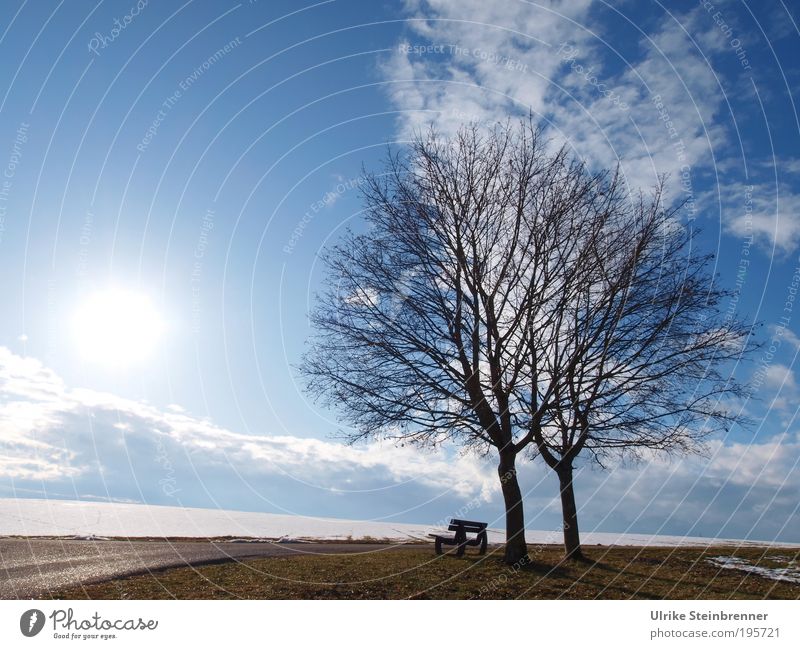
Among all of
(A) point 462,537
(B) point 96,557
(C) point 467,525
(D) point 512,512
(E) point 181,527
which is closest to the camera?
(B) point 96,557

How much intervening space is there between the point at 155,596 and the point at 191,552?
22.8 feet

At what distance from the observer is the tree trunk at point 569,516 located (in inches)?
736

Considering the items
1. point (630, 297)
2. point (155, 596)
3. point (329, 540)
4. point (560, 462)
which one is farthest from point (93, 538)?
point (630, 297)

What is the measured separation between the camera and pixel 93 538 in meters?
19.6

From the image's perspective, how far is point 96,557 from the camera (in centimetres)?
1477

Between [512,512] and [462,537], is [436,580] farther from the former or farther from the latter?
[462,537]

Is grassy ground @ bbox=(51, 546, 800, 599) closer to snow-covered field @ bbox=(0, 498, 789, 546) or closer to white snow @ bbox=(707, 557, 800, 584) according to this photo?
white snow @ bbox=(707, 557, 800, 584)

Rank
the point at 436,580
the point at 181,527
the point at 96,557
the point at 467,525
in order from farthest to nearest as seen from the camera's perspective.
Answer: the point at 181,527 → the point at 467,525 → the point at 96,557 → the point at 436,580

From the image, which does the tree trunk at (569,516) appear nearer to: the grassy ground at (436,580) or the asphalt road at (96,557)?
the grassy ground at (436,580)

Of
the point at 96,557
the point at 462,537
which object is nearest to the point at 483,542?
the point at 462,537

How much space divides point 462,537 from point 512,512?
282 cm

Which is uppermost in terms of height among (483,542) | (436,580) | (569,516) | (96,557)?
(569,516)

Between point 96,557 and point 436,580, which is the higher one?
point 96,557
